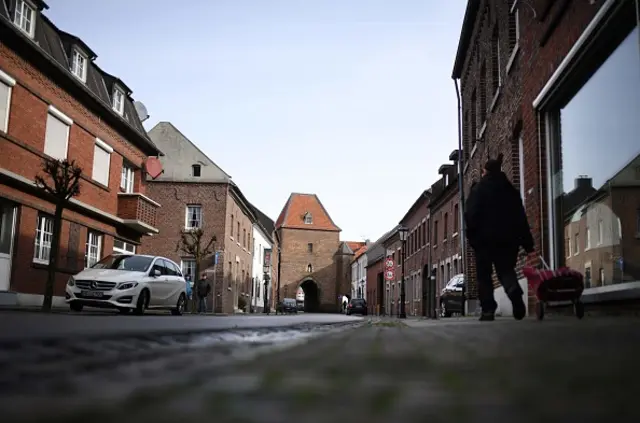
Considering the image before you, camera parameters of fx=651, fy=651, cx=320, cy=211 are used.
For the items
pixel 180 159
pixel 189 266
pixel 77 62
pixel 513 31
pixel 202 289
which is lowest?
pixel 202 289

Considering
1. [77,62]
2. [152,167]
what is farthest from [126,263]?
[152,167]

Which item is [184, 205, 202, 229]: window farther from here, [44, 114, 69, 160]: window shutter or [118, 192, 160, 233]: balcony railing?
[44, 114, 69, 160]: window shutter

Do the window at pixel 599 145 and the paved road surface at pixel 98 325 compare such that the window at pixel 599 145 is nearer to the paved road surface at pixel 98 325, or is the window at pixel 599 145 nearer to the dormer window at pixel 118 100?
the paved road surface at pixel 98 325

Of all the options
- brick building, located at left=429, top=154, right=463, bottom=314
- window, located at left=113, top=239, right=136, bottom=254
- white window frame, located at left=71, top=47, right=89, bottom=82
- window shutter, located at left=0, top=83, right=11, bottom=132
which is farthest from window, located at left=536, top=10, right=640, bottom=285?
brick building, located at left=429, top=154, right=463, bottom=314

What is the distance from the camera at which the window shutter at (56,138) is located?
1997cm

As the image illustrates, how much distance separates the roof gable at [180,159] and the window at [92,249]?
1549 cm

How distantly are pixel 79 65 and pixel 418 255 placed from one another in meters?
27.3

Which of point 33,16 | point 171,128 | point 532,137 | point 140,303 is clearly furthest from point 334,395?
point 171,128

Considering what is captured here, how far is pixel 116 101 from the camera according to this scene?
26.1m

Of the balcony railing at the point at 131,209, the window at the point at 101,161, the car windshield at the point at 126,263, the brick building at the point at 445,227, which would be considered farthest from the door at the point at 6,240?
the brick building at the point at 445,227

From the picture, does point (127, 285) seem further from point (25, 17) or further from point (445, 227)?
point (445, 227)

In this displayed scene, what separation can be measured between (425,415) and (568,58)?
356 inches

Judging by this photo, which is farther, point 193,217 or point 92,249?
point 193,217

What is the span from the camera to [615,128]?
26.5ft
